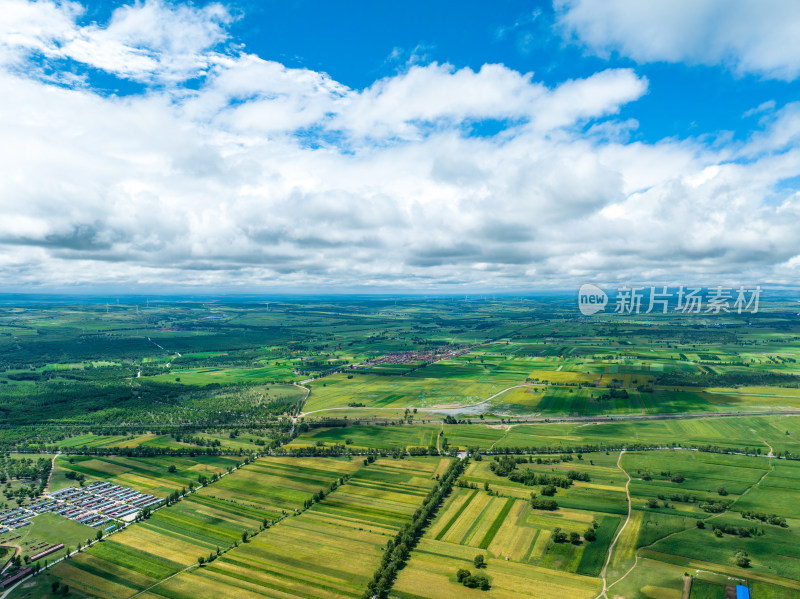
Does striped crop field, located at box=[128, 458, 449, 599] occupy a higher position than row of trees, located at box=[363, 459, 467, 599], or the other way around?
row of trees, located at box=[363, 459, 467, 599]

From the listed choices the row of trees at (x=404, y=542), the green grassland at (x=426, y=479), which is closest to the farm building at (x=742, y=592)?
the green grassland at (x=426, y=479)

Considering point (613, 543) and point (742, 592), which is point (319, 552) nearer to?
point (613, 543)

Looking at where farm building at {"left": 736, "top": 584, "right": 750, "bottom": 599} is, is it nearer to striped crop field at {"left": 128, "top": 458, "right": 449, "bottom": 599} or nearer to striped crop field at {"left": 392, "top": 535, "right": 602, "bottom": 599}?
striped crop field at {"left": 392, "top": 535, "right": 602, "bottom": 599}

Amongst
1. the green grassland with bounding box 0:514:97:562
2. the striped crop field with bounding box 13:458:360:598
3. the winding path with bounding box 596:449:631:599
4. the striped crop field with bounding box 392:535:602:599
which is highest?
the winding path with bounding box 596:449:631:599

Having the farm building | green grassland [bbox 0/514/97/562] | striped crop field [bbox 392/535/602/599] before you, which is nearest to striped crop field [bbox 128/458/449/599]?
striped crop field [bbox 392/535/602/599]

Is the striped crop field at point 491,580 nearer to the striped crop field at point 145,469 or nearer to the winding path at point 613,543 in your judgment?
the winding path at point 613,543

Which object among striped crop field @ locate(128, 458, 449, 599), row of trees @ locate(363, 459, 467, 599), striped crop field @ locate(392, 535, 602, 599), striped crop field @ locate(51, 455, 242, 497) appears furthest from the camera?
striped crop field @ locate(51, 455, 242, 497)

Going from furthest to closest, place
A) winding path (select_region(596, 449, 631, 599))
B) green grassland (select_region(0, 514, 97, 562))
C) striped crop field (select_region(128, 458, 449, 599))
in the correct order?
1. green grassland (select_region(0, 514, 97, 562))
2. striped crop field (select_region(128, 458, 449, 599))
3. winding path (select_region(596, 449, 631, 599))

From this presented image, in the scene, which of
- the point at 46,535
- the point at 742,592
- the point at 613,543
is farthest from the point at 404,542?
the point at 46,535

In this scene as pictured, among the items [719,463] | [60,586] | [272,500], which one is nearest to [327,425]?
[272,500]
